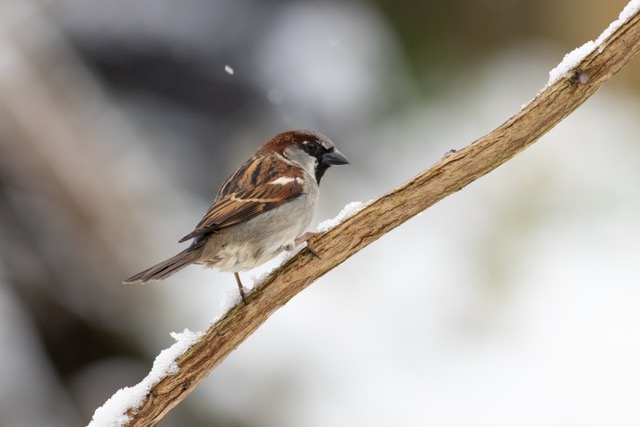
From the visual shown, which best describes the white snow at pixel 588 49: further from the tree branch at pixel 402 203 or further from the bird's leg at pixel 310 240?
the bird's leg at pixel 310 240

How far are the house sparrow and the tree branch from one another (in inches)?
5.1

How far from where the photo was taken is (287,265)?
2.64 m

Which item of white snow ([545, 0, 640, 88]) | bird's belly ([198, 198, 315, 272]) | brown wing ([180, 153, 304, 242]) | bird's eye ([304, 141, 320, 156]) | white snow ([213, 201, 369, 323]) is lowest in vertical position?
white snow ([545, 0, 640, 88])

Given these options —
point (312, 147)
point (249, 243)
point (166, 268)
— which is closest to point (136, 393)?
point (166, 268)

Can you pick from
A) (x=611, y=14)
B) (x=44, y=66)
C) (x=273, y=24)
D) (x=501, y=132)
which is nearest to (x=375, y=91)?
Result: (x=273, y=24)

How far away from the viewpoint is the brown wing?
9.59 ft

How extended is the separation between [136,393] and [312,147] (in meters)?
1.40

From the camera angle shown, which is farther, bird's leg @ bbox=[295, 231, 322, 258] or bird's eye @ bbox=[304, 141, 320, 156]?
bird's eye @ bbox=[304, 141, 320, 156]

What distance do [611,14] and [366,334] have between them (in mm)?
2843

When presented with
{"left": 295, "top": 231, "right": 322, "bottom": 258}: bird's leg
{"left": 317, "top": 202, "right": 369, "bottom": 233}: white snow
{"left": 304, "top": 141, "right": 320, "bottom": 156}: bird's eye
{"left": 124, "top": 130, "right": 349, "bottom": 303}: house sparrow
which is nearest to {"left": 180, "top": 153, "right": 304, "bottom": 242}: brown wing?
{"left": 124, "top": 130, "right": 349, "bottom": 303}: house sparrow

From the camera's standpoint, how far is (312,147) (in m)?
3.38

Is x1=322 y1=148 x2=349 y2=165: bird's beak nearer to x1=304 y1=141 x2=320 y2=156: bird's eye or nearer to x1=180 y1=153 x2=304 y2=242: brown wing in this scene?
x1=304 y1=141 x2=320 y2=156: bird's eye

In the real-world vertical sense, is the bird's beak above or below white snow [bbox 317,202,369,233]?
above

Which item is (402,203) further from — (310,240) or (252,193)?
(252,193)
